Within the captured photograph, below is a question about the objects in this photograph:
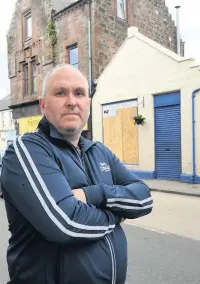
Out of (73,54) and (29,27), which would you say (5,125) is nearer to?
(29,27)

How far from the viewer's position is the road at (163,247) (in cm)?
390

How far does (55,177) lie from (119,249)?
567 mm

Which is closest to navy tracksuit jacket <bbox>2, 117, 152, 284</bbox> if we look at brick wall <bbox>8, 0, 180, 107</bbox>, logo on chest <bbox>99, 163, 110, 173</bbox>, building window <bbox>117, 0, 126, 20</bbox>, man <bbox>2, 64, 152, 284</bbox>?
man <bbox>2, 64, 152, 284</bbox>

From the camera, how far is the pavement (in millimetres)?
10245

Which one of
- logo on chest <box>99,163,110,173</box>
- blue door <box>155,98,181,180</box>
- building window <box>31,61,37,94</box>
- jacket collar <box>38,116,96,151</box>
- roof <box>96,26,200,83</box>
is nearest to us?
jacket collar <box>38,116,96,151</box>

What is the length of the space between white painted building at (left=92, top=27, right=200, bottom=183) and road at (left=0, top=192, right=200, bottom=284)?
4931mm

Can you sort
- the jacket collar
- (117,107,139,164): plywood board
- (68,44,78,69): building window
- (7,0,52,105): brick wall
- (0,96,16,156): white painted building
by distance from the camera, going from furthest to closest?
(0,96,16,156): white painted building → (7,0,52,105): brick wall → (68,44,78,69): building window → (117,107,139,164): plywood board → the jacket collar

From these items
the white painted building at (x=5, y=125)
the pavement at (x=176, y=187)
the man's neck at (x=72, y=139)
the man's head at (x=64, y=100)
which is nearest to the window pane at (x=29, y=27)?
the white painted building at (x=5, y=125)

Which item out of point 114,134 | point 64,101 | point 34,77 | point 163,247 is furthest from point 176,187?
point 34,77

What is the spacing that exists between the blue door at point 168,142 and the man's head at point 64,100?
11.4 m

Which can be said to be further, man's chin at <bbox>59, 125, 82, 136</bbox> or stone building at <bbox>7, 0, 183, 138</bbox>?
stone building at <bbox>7, 0, 183, 138</bbox>

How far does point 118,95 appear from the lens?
15188 millimetres

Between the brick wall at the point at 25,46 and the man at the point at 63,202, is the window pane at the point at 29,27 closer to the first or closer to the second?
the brick wall at the point at 25,46

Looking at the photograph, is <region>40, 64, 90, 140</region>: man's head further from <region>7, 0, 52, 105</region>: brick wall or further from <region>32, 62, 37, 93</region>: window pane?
<region>32, 62, 37, 93</region>: window pane
